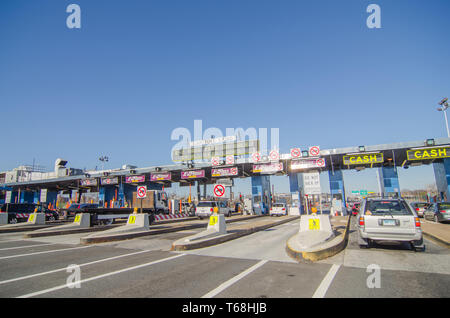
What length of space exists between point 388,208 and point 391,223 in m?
0.64

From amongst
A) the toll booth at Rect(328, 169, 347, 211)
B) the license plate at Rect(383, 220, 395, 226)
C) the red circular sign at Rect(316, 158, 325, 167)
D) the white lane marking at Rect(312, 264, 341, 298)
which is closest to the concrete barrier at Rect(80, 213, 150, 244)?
the white lane marking at Rect(312, 264, 341, 298)

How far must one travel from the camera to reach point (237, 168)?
3253 centimetres

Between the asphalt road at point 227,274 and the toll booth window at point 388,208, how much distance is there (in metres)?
1.17

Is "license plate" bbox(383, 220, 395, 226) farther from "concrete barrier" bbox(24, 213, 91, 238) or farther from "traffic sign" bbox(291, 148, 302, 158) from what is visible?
"traffic sign" bbox(291, 148, 302, 158)

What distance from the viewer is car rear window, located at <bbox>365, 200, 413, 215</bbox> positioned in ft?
24.9

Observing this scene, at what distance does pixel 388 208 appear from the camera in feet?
25.9

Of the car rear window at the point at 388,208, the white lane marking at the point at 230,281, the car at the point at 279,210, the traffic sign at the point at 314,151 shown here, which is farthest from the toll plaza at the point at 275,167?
the white lane marking at the point at 230,281

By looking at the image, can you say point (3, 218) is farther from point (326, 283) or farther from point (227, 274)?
point (326, 283)

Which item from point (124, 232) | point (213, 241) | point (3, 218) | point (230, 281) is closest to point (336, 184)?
point (213, 241)

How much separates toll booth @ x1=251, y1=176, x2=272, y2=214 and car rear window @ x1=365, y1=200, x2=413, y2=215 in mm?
27272
